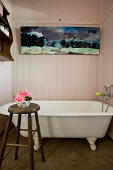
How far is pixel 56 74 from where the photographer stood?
7.52ft

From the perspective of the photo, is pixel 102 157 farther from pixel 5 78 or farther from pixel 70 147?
pixel 5 78

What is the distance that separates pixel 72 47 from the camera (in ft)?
7.36

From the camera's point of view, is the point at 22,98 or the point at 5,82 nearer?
the point at 22,98

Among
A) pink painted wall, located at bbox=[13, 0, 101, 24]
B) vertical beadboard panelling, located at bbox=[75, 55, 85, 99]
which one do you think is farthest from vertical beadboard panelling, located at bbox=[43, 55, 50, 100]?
pink painted wall, located at bbox=[13, 0, 101, 24]

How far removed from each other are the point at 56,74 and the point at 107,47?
3.67ft

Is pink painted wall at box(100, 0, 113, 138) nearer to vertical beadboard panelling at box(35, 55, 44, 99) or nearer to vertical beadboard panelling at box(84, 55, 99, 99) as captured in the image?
→ vertical beadboard panelling at box(84, 55, 99, 99)

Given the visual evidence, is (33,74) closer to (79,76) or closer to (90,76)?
(79,76)

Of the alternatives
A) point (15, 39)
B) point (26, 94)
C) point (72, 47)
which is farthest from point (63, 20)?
point (26, 94)

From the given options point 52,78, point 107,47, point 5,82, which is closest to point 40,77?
point 52,78

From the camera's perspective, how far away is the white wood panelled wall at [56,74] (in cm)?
228

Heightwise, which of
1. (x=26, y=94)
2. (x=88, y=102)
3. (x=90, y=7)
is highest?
(x=90, y=7)

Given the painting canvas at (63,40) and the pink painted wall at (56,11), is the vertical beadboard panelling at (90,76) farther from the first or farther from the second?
the pink painted wall at (56,11)

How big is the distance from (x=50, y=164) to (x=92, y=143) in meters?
0.63

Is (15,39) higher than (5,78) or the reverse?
higher
